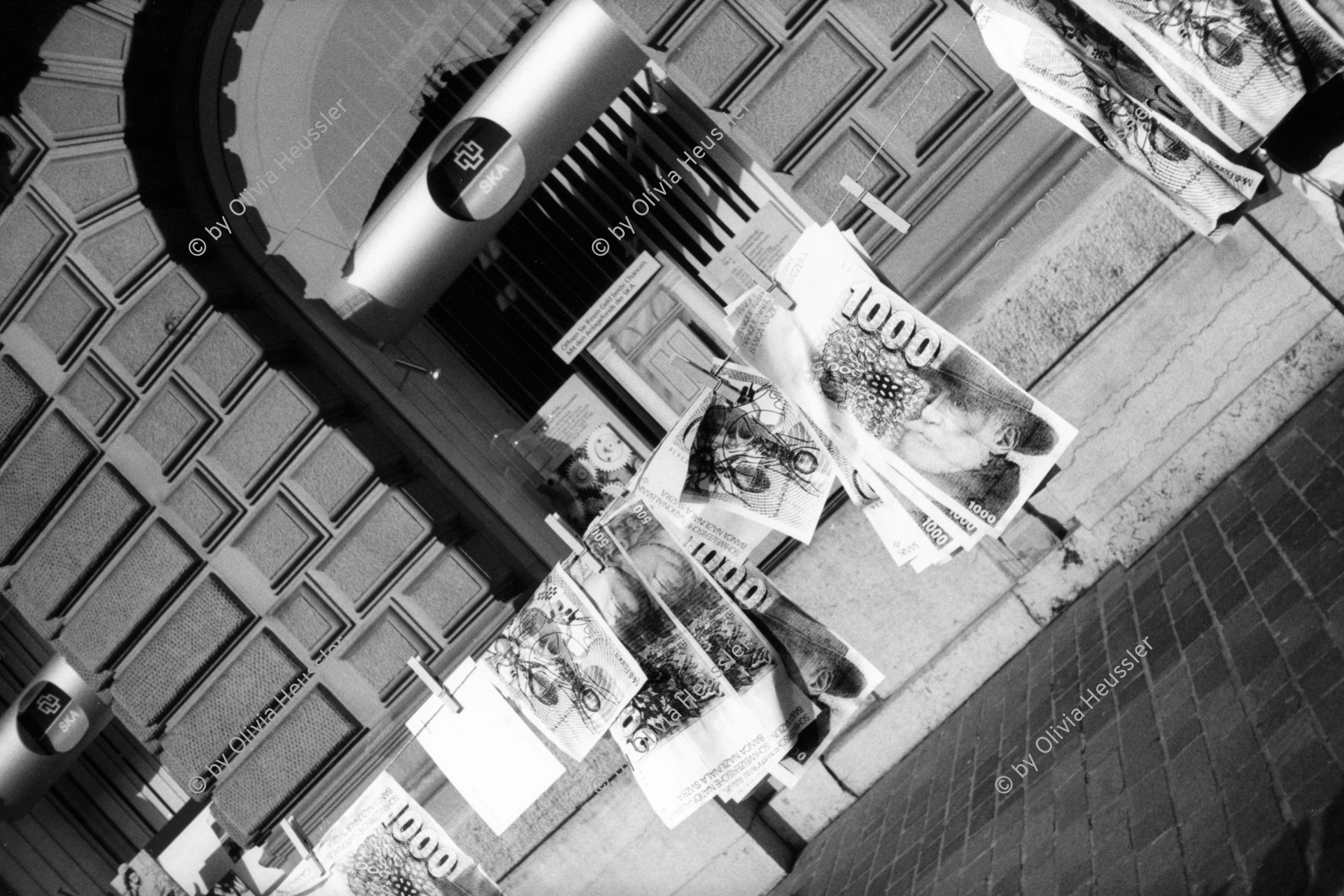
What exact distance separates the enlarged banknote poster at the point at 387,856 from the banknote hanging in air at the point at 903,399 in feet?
7.62

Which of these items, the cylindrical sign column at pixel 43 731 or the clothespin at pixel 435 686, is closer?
the clothespin at pixel 435 686

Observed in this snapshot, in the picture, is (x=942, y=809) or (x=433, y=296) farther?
(x=433, y=296)

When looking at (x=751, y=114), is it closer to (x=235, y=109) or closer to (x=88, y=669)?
(x=235, y=109)

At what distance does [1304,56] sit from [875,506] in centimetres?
205

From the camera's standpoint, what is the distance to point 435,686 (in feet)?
12.5

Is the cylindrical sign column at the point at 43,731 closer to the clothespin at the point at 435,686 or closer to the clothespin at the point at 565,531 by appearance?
the clothespin at the point at 435,686

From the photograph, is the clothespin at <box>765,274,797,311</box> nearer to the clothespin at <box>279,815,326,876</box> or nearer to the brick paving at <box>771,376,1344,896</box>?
the brick paving at <box>771,376,1344,896</box>

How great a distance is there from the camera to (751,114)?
11.7ft

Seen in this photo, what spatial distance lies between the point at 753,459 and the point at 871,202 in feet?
3.52

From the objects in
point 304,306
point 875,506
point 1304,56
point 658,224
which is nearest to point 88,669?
point 304,306

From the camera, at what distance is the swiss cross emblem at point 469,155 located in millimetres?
3463

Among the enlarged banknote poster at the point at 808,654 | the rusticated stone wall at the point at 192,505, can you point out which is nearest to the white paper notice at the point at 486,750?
the rusticated stone wall at the point at 192,505

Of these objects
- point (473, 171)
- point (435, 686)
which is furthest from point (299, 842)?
point (473, 171)

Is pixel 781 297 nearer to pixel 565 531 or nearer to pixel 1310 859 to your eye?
pixel 565 531
